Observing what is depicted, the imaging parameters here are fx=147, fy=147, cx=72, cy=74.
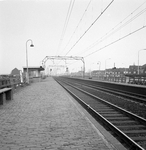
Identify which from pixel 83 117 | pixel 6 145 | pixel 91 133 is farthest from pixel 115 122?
pixel 6 145

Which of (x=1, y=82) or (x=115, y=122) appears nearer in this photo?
(x=115, y=122)

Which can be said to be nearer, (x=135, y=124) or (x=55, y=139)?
(x=55, y=139)

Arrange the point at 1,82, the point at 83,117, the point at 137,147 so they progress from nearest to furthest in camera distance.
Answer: the point at 137,147 → the point at 83,117 → the point at 1,82

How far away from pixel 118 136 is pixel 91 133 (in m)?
0.83

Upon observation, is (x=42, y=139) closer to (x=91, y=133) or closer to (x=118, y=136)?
(x=91, y=133)

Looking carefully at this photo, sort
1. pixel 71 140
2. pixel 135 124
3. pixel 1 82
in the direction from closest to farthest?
pixel 71 140
pixel 135 124
pixel 1 82

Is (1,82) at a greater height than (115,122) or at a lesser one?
greater

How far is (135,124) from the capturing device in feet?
18.1

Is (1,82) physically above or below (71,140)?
above

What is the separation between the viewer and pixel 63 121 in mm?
5656

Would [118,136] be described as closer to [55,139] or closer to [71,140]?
[71,140]

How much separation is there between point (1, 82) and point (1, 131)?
9.38m

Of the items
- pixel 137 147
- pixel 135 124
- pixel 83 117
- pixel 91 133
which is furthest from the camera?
pixel 83 117

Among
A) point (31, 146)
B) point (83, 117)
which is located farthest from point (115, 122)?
point (31, 146)
